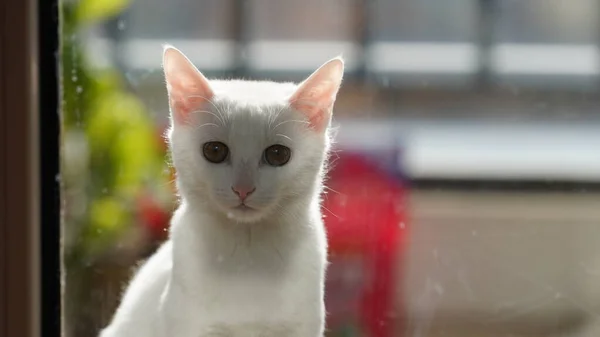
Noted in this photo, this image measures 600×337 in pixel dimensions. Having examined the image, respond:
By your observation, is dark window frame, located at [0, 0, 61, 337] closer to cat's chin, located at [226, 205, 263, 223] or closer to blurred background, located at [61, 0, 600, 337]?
blurred background, located at [61, 0, 600, 337]

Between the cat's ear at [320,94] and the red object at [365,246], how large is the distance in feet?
0.39

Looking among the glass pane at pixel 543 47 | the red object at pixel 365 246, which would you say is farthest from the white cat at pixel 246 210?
the glass pane at pixel 543 47

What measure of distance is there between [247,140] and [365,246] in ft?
0.86

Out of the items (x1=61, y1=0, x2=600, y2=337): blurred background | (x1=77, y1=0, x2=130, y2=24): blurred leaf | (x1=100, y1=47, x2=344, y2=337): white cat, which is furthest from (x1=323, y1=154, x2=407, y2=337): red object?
(x1=77, y1=0, x2=130, y2=24): blurred leaf

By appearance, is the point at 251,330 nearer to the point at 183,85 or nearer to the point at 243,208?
the point at 243,208

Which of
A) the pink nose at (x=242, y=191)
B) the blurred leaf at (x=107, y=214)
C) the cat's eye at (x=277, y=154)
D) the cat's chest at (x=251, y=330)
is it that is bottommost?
the cat's chest at (x=251, y=330)

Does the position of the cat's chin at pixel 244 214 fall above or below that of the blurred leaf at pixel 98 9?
below

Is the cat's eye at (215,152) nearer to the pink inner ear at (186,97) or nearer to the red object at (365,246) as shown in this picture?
the pink inner ear at (186,97)

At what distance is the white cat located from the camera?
793 mm

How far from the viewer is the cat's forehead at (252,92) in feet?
2.67

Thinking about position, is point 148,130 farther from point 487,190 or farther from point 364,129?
point 487,190

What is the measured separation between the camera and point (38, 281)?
0.82m

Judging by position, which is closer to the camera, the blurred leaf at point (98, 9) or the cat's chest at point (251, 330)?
the cat's chest at point (251, 330)

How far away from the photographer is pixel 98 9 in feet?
3.02
